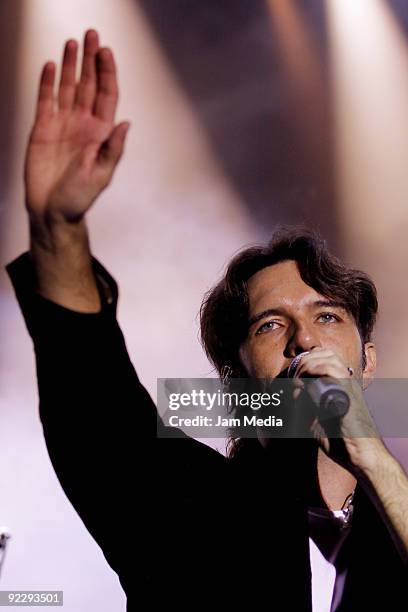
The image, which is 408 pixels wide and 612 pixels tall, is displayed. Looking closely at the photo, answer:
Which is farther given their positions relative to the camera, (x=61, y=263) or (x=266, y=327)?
(x=266, y=327)

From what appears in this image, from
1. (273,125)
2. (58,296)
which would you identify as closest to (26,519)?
(58,296)

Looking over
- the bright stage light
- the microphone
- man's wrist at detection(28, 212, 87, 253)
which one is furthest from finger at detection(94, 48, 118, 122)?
the bright stage light

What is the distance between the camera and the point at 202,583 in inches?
43.4

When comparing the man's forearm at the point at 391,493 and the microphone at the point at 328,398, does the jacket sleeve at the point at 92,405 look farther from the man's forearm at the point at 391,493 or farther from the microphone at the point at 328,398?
the man's forearm at the point at 391,493

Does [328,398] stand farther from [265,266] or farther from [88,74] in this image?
[265,266]

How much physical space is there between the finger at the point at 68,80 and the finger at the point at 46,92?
0.08 feet

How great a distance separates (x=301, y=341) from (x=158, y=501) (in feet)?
1.98

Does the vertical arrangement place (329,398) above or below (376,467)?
above

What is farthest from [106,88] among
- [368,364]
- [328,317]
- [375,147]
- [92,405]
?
[375,147]

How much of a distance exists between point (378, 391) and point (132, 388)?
122cm

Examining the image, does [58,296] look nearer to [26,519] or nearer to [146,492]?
[146,492]

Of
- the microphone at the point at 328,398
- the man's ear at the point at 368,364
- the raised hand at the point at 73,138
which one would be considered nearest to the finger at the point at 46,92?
the raised hand at the point at 73,138

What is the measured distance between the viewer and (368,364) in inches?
74.7

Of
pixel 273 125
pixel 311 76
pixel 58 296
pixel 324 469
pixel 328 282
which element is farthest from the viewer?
pixel 311 76
